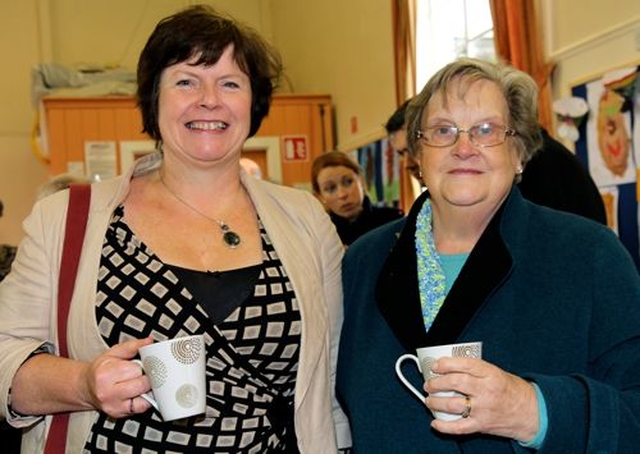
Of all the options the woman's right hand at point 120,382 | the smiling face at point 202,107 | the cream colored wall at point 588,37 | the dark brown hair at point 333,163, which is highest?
the cream colored wall at point 588,37

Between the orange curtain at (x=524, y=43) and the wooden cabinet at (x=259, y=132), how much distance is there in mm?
3113

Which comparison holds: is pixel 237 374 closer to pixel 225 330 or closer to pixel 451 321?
pixel 225 330

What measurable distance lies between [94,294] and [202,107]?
0.48 metres

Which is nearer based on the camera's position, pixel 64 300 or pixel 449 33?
pixel 64 300

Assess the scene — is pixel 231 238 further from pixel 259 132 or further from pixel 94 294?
pixel 259 132

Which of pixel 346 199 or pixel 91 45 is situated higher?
pixel 91 45

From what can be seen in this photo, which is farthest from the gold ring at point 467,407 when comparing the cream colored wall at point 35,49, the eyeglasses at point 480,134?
the cream colored wall at point 35,49

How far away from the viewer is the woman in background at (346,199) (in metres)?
4.23

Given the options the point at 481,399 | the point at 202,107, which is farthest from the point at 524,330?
the point at 202,107

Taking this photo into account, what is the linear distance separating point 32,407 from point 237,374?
41 centimetres

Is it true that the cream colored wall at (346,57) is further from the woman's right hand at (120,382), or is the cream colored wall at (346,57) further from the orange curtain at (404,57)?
the woman's right hand at (120,382)

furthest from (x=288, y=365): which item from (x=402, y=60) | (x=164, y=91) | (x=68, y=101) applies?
(x=68, y=101)

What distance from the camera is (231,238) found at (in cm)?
172

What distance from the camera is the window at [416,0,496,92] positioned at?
495 centimetres
